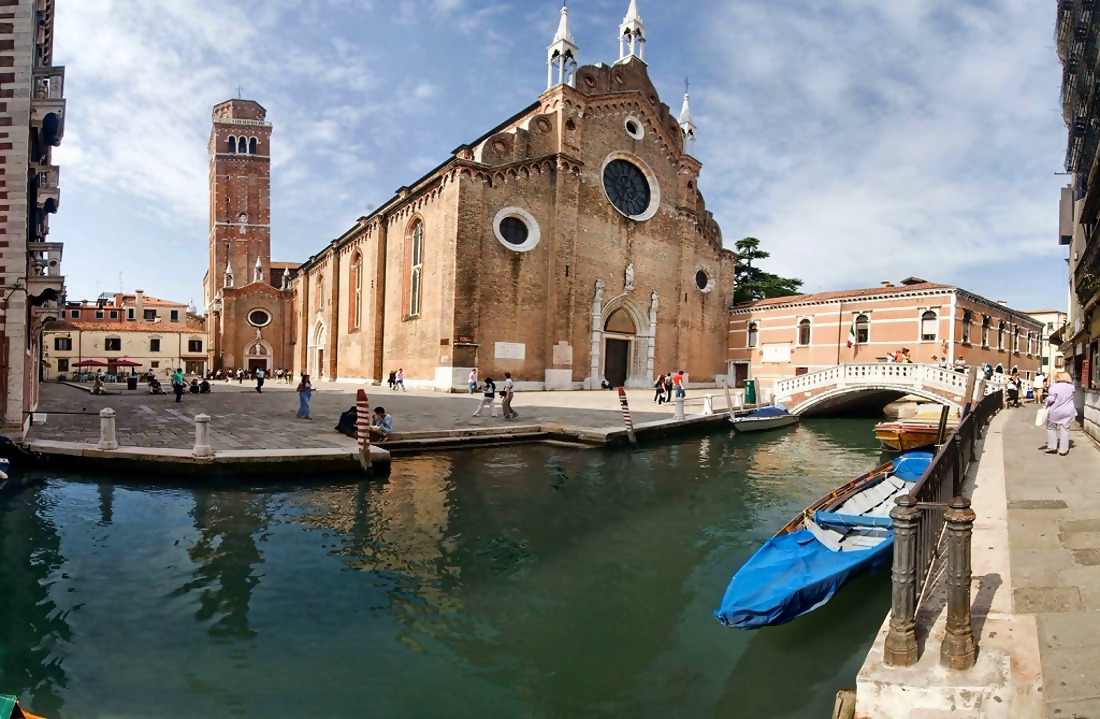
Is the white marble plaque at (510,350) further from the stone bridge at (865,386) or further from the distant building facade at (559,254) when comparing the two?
the stone bridge at (865,386)

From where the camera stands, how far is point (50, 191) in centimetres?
1294

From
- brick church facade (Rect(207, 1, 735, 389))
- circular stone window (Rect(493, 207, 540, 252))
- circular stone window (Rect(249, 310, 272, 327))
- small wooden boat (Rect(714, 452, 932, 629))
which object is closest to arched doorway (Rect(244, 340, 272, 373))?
circular stone window (Rect(249, 310, 272, 327))

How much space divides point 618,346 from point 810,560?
89.2ft

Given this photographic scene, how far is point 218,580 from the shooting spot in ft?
20.1

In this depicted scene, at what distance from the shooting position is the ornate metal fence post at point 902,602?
10.8ft

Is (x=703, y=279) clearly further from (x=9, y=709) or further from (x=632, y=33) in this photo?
(x=9, y=709)

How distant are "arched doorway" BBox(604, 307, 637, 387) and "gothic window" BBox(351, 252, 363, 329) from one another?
50.4ft

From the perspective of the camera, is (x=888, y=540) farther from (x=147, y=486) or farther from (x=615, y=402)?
(x=615, y=402)

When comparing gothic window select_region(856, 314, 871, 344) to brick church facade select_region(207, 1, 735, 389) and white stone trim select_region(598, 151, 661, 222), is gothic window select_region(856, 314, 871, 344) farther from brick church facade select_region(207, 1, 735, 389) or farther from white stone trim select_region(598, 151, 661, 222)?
white stone trim select_region(598, 151, 661, 222)

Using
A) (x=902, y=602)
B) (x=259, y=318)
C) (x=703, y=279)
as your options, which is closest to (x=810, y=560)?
(x=902, y=602)

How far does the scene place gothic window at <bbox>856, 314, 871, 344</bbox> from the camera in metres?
31.7

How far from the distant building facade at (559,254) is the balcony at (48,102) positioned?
1470 cm

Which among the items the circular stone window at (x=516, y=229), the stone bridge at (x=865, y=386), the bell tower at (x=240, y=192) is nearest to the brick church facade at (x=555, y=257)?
the circular stone window at (x=516, y=229)

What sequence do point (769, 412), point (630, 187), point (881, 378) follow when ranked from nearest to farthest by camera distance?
point (769, 412) < point (881, 378) < point (630, 187)
